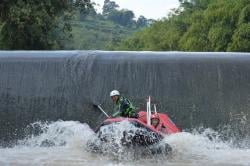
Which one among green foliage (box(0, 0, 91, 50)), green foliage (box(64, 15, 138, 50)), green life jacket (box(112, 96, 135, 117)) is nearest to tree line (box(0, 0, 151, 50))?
green foliage (box(0, 0, 91, 50))

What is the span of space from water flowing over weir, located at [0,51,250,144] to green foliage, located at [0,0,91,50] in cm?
471

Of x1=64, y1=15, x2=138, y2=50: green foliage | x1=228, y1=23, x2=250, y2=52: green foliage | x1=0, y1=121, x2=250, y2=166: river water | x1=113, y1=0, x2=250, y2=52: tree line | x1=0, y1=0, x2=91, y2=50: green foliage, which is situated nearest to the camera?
x1=0, y1=121, x2=250, y2=166: river water

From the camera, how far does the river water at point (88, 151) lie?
11430 millimetres

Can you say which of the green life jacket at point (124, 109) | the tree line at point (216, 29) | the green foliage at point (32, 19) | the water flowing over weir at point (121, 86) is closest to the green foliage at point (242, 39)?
the tree line at point (216, 29)

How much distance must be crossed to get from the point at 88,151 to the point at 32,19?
887 centimetres

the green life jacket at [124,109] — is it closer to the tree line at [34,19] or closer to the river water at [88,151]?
the river water at [88,151]

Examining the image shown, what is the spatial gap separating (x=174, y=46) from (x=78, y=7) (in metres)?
29.7

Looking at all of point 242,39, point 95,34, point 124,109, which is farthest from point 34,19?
point 95,34

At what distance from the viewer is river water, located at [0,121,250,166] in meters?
11.4

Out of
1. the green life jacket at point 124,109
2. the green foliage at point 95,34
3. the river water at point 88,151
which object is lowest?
the green foliage at point 95,34

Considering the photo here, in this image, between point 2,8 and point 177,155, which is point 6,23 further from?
point 177,155

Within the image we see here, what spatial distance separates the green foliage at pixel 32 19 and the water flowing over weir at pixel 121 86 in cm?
471

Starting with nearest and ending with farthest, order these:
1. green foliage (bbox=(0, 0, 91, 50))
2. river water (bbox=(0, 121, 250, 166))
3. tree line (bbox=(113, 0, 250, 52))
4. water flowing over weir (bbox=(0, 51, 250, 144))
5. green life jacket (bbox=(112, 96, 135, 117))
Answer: river water (bbox=(0, 121, 250, 166)) → green life jacket (bbox=(112, 96, 135, 117)) → water flowing over weir (bbox=(0, 51, 250, 144)) → green foliage (bbox=(0, 0, 91, 50)) → tree line (bbox=(113, 0, 250, 52))

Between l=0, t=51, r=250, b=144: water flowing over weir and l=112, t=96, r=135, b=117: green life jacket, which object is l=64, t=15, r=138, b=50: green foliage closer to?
l=0, t=51, r=250, b=144: water flowing over weir
